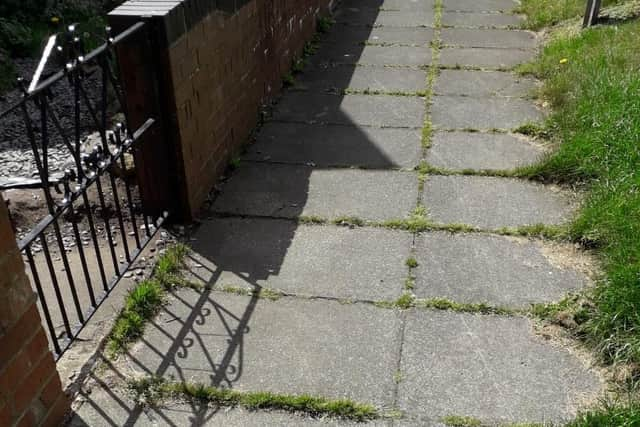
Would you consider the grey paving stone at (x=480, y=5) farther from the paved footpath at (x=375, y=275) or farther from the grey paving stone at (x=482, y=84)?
the paved footpath at (x=375, y=275)

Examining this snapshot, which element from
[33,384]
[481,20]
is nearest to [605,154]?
[33,384]

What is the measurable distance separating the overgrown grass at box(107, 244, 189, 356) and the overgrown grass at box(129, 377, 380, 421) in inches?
12.5

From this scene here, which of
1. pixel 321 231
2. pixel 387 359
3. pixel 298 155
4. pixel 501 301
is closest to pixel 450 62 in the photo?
pixel 298 155

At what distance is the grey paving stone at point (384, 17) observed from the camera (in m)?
8.32

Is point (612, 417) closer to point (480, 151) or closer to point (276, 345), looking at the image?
point (276, 345)

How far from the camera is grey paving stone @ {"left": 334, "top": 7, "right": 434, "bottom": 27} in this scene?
832cm

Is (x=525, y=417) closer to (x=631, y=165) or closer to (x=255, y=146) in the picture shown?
(x=631, y=165)

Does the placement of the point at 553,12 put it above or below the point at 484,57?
above

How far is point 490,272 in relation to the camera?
12.2 feet

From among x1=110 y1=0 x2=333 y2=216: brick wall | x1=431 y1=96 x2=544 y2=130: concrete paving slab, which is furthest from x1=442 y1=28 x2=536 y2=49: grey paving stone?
x1=110 y1=0 x2=333 y2=216: brick wall

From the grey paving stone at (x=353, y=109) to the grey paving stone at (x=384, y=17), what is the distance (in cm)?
253

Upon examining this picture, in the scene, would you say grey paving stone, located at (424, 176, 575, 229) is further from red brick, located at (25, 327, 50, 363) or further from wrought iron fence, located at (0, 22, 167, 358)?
red brick, located at (25, 327, 50, 363)

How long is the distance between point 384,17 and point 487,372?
638cm

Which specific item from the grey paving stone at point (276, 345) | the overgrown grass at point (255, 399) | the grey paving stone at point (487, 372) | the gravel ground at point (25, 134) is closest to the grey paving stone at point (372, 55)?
the gravel ground at point (25, 134)
